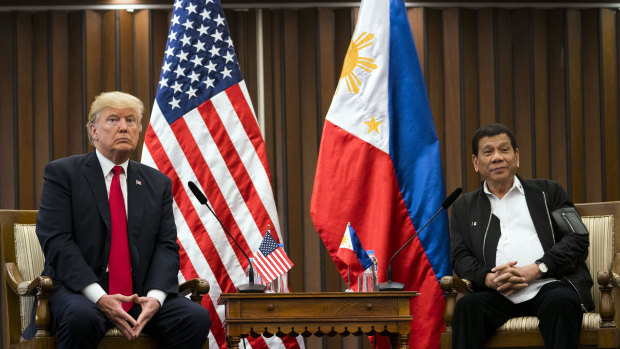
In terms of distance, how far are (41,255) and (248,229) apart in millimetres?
1079

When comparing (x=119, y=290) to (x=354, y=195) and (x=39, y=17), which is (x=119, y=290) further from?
(x=39, y=17)

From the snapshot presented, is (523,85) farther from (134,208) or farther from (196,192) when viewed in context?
(134,208)

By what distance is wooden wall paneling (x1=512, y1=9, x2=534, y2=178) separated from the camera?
5121mm

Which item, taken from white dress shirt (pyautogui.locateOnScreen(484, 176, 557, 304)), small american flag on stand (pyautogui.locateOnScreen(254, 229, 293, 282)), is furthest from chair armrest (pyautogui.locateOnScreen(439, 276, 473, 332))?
small american flag on stand (pyautogui.locateOnScreen(254, 229, 293, 282))

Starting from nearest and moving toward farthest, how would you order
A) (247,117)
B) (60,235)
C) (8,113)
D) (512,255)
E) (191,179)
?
(60,235)
(512,255)
(191,179)
(247,117)
(8,113)

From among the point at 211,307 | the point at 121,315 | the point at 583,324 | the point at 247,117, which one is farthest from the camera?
the point at 247,117

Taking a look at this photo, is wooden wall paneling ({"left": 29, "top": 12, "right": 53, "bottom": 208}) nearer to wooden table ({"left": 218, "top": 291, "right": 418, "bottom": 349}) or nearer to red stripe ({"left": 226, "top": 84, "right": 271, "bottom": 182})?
red stripe ({"left": 226, "top": 84, "right": 271, "bottom": 182})

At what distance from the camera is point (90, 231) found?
3.36m

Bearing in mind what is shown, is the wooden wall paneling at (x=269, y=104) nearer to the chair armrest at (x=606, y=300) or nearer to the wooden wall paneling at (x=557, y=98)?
the wooden wall paneling at (x=557, y=98)

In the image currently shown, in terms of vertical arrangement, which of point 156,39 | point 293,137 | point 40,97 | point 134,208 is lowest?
point 134,208

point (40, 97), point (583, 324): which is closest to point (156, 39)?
point (40, 97)

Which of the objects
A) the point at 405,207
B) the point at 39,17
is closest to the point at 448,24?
the point at 405,207

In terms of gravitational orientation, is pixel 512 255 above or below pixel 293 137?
below

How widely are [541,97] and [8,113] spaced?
3.55 metres
